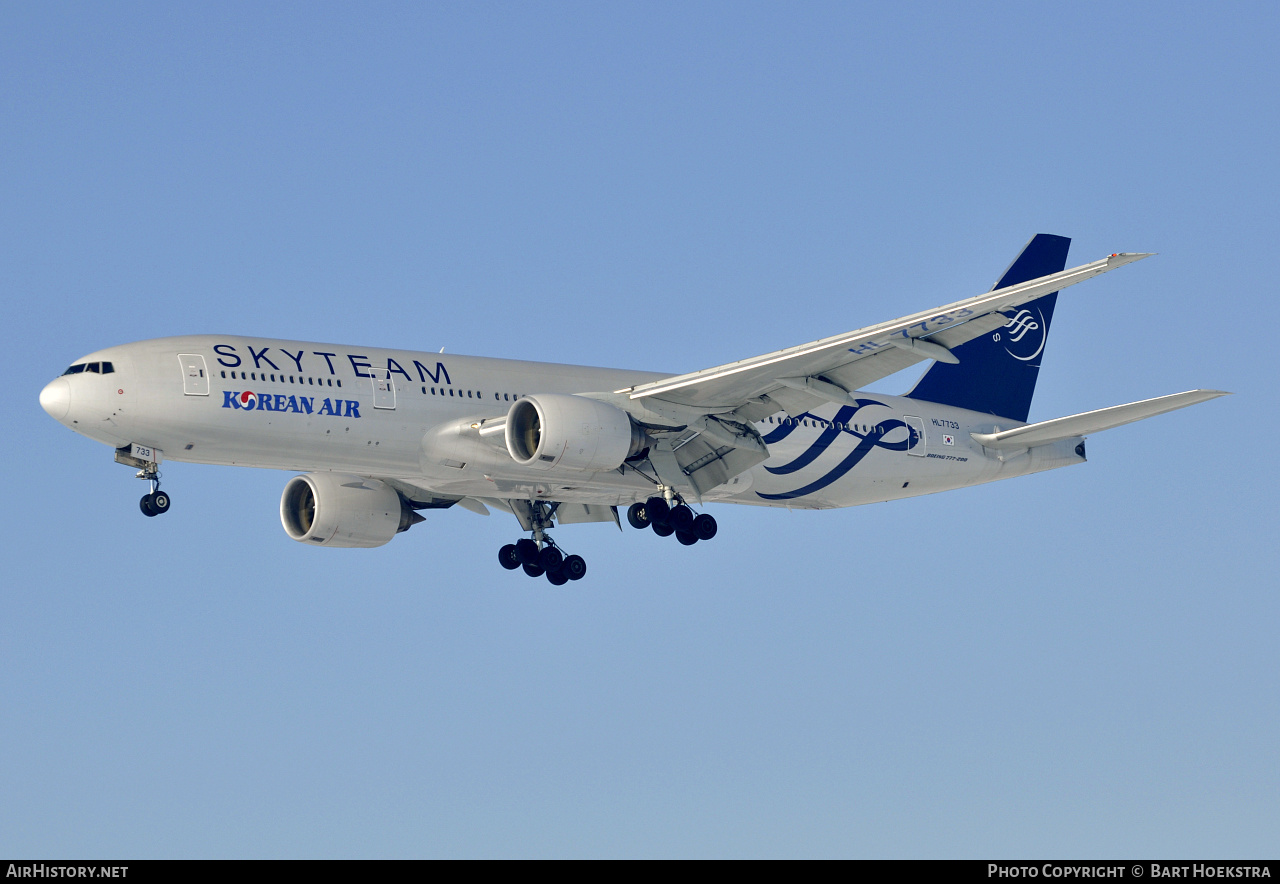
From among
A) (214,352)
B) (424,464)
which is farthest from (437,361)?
(214,352)

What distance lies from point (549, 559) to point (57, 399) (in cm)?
1365

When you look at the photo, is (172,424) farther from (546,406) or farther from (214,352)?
(546,406)

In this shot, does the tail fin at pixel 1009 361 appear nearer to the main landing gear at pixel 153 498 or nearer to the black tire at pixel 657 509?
the black tire at pixel 657 509

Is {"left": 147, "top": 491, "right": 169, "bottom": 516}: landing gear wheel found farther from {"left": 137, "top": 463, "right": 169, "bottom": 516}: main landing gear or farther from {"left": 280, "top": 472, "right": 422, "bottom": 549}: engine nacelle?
{"left": 280, "top": 472, "right": 422, "bottom": 549}: engine nacelle

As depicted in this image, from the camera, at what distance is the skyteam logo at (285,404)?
31.2 meters

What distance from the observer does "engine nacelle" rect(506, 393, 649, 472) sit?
3203 centimetres

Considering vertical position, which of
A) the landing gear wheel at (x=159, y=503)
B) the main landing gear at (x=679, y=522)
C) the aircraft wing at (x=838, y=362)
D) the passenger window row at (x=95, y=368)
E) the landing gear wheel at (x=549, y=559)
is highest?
the aircraft wing at (x=838, y=362)

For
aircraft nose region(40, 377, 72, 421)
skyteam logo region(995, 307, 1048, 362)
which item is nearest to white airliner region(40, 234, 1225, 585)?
aircraft nose region(40, 377, 72, 421)

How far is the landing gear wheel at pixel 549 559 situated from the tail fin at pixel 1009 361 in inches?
421

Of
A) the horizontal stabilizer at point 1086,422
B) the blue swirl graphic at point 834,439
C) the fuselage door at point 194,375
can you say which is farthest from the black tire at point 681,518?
the fuselage door at point 194,375

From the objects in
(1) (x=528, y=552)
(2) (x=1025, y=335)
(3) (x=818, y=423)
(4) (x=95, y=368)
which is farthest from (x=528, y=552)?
(2) (x=1025, y=335)

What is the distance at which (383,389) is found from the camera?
107ft

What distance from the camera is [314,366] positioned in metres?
32.2
